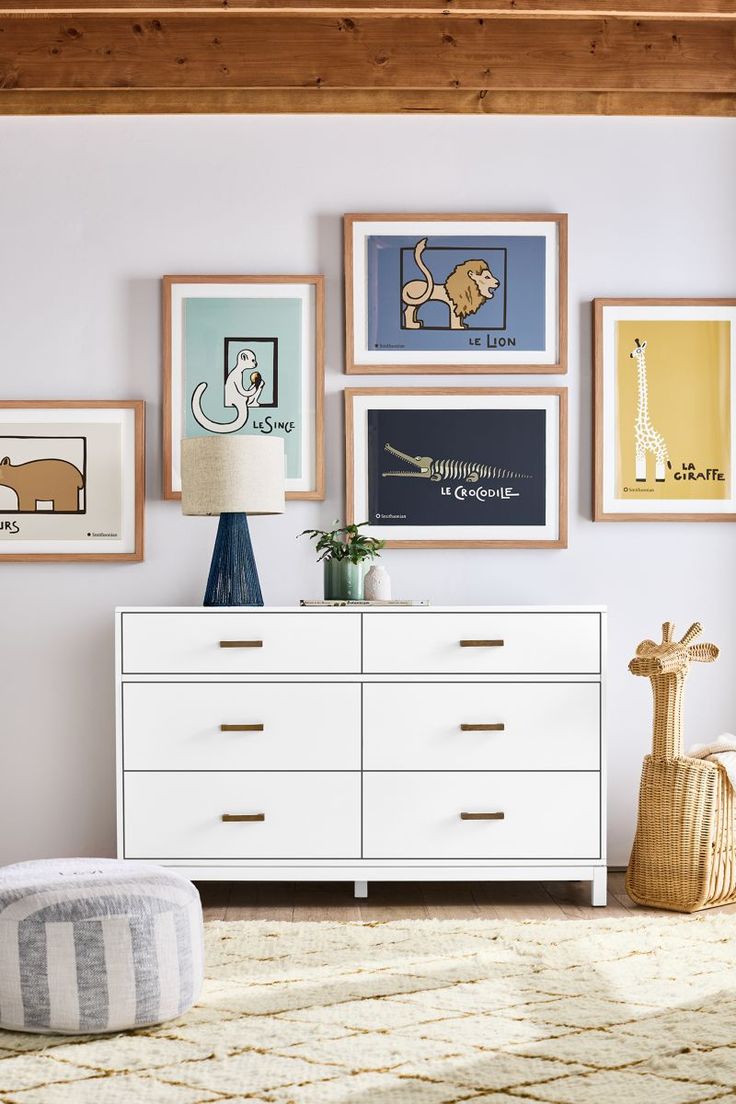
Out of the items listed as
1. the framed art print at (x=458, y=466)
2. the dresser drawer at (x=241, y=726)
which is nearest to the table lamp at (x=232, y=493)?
the dresser drawer at (x=241, y=726)

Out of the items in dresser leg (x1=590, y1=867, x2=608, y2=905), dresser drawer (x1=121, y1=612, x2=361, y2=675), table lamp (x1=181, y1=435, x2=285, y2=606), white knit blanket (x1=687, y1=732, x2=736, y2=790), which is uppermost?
table lamp (x1=181, y1=435, x2=285, y2=606)

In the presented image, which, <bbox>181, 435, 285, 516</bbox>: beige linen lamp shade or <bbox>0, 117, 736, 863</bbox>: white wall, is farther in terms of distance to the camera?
<bbox>0, 117, 736, 863</bbox>: white wall

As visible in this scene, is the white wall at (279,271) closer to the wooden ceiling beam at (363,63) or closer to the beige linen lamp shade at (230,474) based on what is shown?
the wooden ceiling beam at (363,63)

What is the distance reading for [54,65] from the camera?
138 inches

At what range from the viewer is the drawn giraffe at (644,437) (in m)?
3.53

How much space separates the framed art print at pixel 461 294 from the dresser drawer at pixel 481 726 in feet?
3.57

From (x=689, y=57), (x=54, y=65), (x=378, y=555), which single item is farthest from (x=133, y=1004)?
(x=689, y=57)

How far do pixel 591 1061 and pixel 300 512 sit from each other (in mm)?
1980

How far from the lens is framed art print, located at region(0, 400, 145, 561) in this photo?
3.48m

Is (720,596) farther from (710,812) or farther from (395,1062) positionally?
(395,1062)

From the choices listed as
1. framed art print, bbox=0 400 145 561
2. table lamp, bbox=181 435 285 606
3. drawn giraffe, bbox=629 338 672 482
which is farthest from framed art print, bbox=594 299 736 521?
framed art print, bbox=0 400 145 561

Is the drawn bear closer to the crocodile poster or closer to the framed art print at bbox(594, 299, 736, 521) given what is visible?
the crocodile poster

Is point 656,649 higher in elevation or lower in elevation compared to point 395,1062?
higher

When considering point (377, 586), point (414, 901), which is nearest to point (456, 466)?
point (377, 586)
